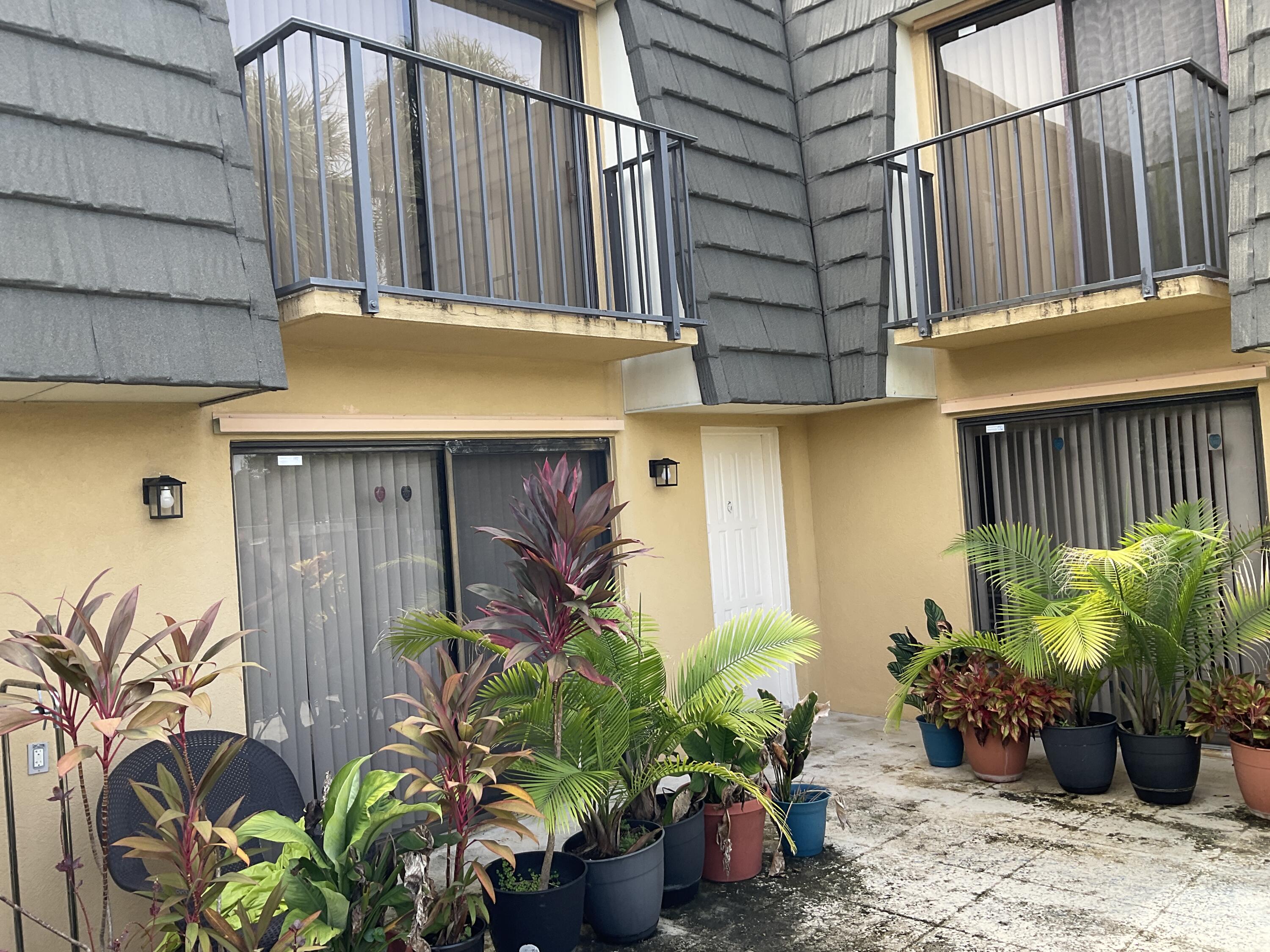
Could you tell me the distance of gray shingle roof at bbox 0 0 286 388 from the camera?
3385 mm

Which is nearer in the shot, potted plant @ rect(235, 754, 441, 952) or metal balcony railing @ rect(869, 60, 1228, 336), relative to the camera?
potted plant @ rect(235, 754, 441, 952)

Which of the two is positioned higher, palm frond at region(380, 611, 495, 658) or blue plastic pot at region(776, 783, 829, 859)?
palm frond at region(380, 611, 495, 658)

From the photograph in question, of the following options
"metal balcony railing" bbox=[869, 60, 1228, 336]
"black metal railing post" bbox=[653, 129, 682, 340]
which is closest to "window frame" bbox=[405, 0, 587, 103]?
"black metal railing post" bbox=[653, 129, 682, 340]

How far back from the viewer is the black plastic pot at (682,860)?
424 cm

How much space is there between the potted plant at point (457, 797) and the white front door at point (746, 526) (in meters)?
3.40

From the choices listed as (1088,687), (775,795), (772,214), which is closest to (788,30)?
(772,214)

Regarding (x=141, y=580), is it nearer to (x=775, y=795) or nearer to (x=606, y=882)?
(x=606, y=882)

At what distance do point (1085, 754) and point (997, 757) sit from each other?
470 mm

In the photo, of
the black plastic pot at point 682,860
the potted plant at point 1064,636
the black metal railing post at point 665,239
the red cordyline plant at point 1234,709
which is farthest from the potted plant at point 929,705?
the black metal railing post at point 665,239

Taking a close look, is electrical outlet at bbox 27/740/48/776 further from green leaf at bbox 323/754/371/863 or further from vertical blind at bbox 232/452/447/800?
green leaf at bbox 323/754/371/863

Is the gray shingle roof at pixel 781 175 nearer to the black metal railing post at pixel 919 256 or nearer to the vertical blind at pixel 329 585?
the black metal railing post at pixel 919 256

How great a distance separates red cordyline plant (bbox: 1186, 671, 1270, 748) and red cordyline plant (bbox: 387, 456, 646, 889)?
9.89 ft

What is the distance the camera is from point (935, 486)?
22.5ft

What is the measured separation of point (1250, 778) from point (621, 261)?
4217mm
